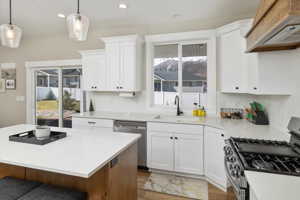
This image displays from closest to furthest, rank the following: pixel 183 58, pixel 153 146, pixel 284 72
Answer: pixel 284 72, pixel 153 146, pixel 183 58

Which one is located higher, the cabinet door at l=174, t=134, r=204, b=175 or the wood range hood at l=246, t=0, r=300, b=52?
the wood range hood at l=246, t=0, r=300, b=52

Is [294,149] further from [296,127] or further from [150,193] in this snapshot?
[150,193]

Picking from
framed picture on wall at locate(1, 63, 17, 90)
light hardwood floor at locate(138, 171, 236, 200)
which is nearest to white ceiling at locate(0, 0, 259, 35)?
framed picture on wall at locate(1, 63, 17, 90)

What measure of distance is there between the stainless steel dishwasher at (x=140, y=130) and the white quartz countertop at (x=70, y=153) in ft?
3.31

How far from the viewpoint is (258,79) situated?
216 cm

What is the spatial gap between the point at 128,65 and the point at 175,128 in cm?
149

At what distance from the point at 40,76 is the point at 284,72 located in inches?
205

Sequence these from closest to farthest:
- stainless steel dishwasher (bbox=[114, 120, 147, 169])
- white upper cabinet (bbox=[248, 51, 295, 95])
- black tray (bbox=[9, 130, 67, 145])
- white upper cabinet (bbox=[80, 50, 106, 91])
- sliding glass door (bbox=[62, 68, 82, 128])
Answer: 1. black tray (bbox=[9, 130, 67, 145])
2. white upper cabinet (bbox=[248, 51, 295, 95])
3. stainless steel dishwasher (bbox=[114, 120, 147, 169])
4. white upper cabinet (bbox=[80, 50, 106, 91])
5. sliding glass door (bbox=[62, 68, 82, 128])

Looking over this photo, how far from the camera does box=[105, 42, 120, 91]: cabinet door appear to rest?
329 centimetres

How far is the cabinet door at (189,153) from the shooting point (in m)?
2.62

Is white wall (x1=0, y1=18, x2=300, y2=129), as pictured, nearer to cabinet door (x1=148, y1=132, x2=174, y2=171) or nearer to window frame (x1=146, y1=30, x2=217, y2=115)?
window frame (x1=146, y1=30, x2=217, y2=115)

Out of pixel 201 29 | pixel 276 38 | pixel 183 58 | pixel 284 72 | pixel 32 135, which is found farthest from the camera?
pixel 183 58

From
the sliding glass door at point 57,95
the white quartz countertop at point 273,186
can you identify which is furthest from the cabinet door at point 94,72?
the white quartz countertop at point 273,186

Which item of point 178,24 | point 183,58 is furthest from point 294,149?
point 178,24
